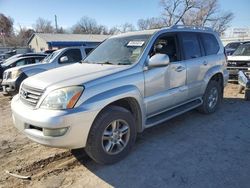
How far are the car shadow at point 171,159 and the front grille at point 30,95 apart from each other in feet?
3.82

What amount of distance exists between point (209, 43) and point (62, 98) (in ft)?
13.2

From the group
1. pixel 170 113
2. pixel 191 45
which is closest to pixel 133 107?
pixel 170 113

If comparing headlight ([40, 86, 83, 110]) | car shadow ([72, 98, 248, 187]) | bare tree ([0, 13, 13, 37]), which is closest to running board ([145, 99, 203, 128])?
car shadow ([72, 98, 248, 187])

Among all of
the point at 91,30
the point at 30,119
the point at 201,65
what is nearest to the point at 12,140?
the point at 30,119

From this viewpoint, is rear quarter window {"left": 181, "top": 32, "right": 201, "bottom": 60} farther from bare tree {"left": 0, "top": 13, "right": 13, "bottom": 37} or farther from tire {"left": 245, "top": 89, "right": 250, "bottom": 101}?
bare tree {"left": 0, "top": 13, "right": 13, "bottom": 37}

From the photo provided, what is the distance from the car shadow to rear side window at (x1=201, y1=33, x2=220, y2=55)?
1.67 meters

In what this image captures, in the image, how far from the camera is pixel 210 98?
19.5 ft

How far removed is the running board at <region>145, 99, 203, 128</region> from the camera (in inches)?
168

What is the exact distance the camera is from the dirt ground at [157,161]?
3.29m

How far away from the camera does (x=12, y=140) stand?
4.91 m

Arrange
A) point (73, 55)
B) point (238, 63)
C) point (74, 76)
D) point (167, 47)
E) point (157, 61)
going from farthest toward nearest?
point (238, 63) → point (73, 55) → point (167, 47) → point (157, 61) → point (74, 76)

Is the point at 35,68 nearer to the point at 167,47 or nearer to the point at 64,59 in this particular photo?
the point at 64,59

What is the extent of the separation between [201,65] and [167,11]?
4855 cm

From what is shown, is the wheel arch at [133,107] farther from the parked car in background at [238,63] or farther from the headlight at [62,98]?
the parked car in background at [238,63]
